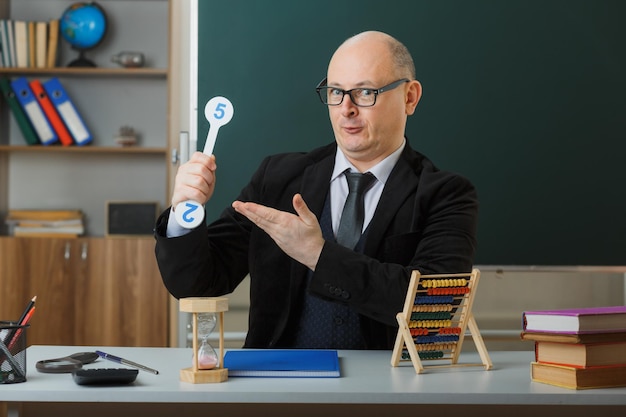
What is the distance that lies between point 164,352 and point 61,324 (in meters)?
2.53

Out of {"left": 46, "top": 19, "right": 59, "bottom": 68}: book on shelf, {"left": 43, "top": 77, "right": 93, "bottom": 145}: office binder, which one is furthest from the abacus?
{"left": 46, "top": 19, "right": 59, "bottom": 68}: book on shelf

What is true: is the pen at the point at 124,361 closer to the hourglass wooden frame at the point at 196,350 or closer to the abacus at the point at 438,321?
the hourglass wooden frame at the point at 196,350

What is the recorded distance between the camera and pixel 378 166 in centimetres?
222

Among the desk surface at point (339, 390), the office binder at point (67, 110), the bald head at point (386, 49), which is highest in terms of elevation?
the bald head at point (386, 49)

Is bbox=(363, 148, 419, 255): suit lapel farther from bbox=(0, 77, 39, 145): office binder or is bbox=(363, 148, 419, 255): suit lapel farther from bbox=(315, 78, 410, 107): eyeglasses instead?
bbox=(0, 77, 39, 145): office binder

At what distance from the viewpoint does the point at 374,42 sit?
220cm

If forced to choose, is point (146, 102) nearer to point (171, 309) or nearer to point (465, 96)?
point (171, 309)

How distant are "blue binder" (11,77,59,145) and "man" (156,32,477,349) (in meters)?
2.48

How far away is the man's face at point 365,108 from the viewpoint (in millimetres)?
2148

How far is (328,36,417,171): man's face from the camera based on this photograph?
84.6 inches

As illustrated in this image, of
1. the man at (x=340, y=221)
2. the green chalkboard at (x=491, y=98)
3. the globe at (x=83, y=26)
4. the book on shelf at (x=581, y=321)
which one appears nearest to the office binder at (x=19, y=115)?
the globe at (x=83, y=26)

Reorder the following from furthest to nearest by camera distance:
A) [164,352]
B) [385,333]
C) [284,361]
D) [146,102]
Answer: [146,102], [385,333], [164,352], [284,361]

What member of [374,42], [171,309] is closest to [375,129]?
[374,42]

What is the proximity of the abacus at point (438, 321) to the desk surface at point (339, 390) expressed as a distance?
0.10 m
